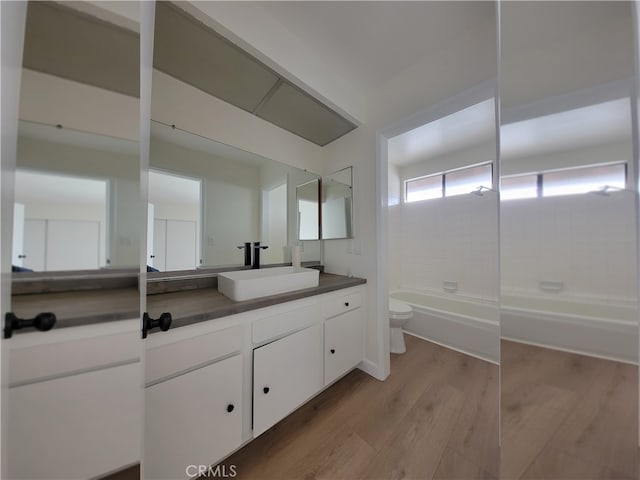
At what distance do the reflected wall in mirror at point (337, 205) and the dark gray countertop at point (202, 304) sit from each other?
761mm

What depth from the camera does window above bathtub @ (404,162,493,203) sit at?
7.53 ft

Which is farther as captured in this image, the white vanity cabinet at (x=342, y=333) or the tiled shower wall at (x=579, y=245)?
the white vanity cabinet at (x=342, y=333)

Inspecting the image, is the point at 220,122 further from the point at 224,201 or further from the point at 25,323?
the point at 25,323

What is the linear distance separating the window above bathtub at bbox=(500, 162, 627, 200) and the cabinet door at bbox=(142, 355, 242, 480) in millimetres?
1286

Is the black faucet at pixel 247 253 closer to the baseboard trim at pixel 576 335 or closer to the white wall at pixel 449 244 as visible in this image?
the baseboard trim at pixel 576 335

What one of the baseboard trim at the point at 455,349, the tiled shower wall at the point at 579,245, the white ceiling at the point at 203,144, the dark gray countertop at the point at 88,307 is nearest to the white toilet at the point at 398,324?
the baseboard trim at the point at 455,349

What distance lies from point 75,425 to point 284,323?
84 centimetres

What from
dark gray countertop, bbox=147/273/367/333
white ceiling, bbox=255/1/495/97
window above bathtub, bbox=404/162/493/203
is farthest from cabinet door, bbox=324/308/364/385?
window above bathtub, bbox=404/162/493/203

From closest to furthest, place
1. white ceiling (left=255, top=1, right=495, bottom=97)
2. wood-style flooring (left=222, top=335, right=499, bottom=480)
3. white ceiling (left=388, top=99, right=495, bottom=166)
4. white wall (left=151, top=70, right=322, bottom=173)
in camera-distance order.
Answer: wood-style flooring (left=222, top=335, right=499, bottom=480)
white ceiling (left=255, top=1, right=495, bottom=97)
white wall (left=151, top=70, right=322, bottom=173)
white ceiling (left=388, top=99, right=495, bottom=166)

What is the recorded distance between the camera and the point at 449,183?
278cm

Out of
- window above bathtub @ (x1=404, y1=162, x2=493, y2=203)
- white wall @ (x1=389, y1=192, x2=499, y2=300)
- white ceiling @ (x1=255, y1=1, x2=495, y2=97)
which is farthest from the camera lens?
white wall @ (x1=389, y1=192, x2=499, y2=300)

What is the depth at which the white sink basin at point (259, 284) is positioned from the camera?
41.2 inches

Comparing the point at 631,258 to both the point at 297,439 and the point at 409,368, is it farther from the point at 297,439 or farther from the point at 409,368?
the point at 409,368

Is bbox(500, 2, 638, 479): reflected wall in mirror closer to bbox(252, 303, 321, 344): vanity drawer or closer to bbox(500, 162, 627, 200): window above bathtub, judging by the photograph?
bbox(500, 162, 627, 200): window above bathtub
